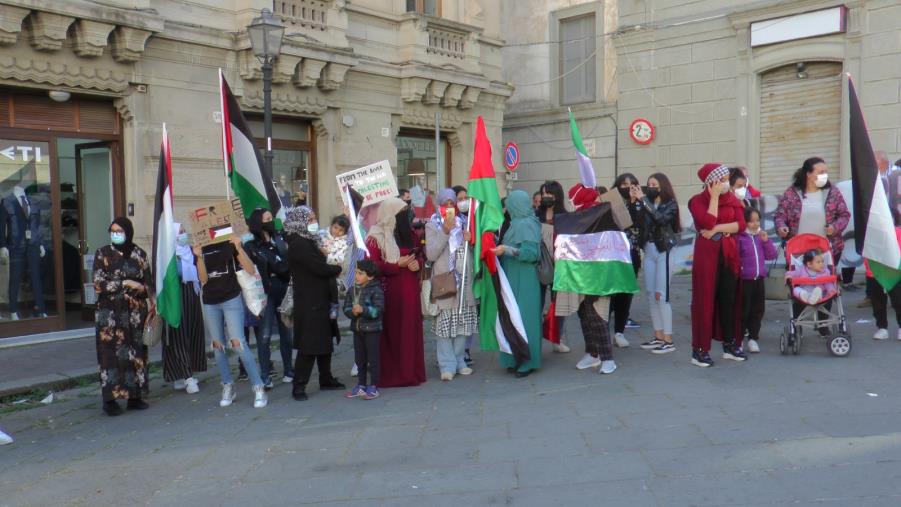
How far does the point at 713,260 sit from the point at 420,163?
10.1m

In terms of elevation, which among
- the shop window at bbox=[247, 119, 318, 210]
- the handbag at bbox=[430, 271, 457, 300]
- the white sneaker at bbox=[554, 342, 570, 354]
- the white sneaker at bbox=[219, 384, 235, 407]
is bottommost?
the white sneaker at bbox=[219, 384, 235, 407]

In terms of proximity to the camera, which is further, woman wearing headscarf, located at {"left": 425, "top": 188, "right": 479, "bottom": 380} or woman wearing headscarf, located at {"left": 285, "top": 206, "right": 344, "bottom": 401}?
woman wearing headscarf, located at {"left": 425, "top": 188, "right": 479, "bottom": 380}

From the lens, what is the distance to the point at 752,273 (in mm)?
7676

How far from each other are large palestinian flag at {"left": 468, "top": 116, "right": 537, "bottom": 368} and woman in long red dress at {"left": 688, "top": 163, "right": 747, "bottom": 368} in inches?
64.7

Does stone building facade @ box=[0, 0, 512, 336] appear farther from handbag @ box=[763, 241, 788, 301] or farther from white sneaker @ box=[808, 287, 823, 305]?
white sneaker @ box=[808, 287, 823, 305]

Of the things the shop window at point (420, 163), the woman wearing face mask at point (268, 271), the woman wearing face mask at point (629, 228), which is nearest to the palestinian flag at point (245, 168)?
the woman wearing face mask at point (268, 271)

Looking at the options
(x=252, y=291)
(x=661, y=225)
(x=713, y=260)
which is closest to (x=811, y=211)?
(x=661, y=225)

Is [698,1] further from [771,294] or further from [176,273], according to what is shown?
[176,273]

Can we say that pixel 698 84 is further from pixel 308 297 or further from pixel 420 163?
pixel 308 297

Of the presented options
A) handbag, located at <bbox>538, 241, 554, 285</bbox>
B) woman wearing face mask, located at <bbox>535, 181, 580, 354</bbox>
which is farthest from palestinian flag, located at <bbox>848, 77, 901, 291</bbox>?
handbag, located at <bbox>538, 241, 554, 285</bbox>

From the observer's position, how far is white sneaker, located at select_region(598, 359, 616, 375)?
7.47m

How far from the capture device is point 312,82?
13.4 metres

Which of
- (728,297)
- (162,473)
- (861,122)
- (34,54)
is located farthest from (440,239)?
(34,54)

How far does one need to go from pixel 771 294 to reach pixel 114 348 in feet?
21.6
